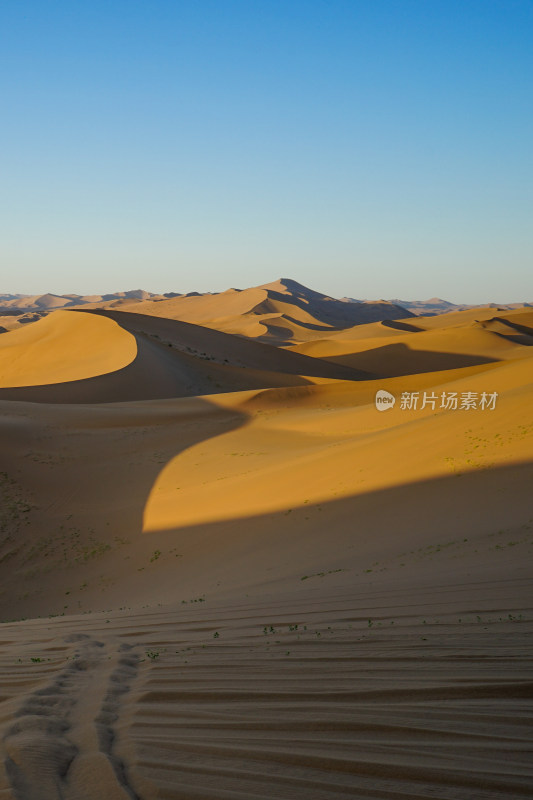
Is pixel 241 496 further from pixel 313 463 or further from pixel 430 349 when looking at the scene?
pixel 430 349

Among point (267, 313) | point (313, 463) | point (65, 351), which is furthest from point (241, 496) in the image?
point (267, 313)

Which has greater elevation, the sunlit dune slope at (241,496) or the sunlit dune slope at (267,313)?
the sunlit dune slope at (267,313)

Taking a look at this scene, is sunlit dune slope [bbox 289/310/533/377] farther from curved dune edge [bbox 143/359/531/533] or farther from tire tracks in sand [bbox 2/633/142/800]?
tire tracks in sand [bbox 2/633/142/800]

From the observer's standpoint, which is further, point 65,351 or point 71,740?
point 65,351

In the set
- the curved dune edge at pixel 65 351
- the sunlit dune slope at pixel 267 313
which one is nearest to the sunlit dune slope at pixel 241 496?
the curved dune edge at pixel 65 351

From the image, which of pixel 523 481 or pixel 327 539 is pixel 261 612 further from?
pixel 523 481

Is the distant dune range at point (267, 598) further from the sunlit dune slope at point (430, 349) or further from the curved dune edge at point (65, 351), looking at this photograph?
the sunlit dune slope at point (430, 349)

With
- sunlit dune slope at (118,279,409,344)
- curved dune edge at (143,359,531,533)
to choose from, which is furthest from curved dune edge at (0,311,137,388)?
sunlit dune slope at (118,279,409,344)
